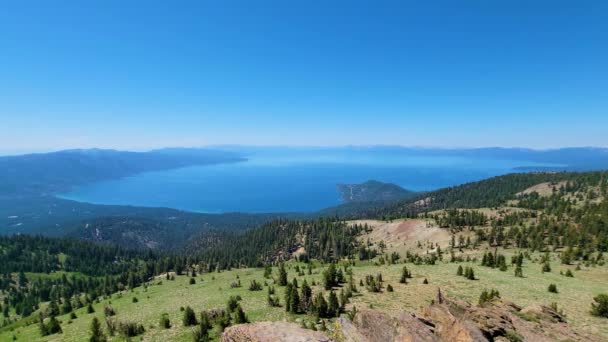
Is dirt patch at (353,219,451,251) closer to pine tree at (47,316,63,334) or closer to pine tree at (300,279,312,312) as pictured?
pine tree at (300,279,312,312)

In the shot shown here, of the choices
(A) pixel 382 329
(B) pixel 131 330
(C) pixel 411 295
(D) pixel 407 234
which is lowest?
(D) pixel 407 234

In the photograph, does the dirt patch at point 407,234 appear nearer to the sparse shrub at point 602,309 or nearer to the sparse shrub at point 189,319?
the sparse shrub at point 602,309

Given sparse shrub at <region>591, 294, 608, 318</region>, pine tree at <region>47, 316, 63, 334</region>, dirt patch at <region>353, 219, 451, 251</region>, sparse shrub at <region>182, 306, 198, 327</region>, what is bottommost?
dirt patch at <region>353, 219, 451, 251</region>

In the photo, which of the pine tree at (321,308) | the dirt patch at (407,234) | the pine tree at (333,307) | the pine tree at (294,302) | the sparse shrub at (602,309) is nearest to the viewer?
the sparse shrub at (602,309)

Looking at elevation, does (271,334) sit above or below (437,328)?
above

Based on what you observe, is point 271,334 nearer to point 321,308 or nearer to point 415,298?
point 321,308

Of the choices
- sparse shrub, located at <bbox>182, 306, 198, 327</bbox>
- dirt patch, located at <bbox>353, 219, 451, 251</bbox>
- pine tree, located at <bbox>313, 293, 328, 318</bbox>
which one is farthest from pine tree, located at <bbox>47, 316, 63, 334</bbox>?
dirt patch, located at <bbox>353, 219, 451, 251</bbox>

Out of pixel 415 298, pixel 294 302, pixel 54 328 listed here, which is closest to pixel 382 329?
pixel 294 302

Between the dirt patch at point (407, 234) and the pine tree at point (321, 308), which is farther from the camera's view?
the dirt patch at point (407, 234)

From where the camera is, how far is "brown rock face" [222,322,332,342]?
1619 cm

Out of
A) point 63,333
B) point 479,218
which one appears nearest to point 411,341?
point 63,333

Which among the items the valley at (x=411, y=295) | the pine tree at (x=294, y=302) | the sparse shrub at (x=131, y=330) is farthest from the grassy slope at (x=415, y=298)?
the pine tree at (x=294, y=302)

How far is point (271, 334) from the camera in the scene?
17.0m

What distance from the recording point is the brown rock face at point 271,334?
53.1ft
